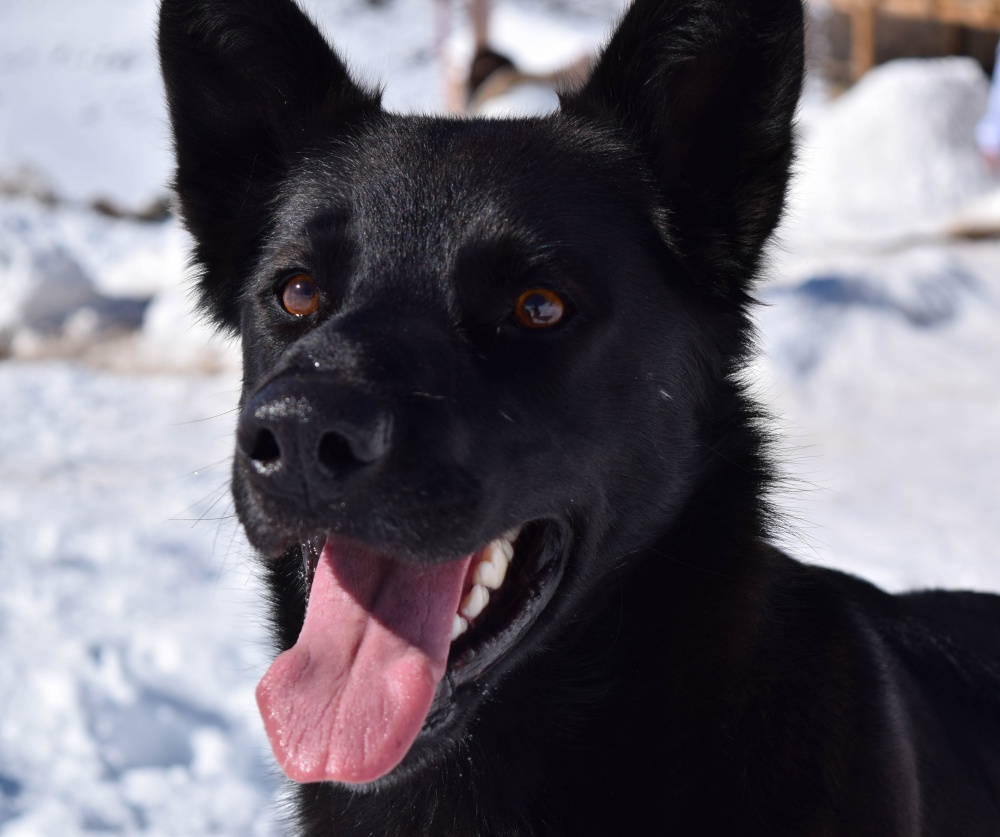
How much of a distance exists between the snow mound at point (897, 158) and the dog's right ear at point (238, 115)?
322 inches

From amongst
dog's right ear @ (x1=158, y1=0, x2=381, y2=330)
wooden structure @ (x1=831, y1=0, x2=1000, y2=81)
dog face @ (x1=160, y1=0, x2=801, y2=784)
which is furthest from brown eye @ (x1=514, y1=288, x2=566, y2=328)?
wooden structure @ (x1=831, y1=0, x2=1000, y2=81)

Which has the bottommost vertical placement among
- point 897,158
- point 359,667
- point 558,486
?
point 359,667

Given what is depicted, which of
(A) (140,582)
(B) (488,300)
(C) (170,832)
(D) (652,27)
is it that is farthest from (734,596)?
(A) (140,582)

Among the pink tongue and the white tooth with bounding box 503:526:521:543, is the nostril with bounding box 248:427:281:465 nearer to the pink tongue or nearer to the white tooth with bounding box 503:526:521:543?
the pink tongue

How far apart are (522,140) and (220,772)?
1991 millimetres

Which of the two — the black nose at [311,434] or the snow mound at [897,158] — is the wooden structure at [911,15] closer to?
the snow mound at [897,158]

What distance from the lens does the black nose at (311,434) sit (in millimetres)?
1444

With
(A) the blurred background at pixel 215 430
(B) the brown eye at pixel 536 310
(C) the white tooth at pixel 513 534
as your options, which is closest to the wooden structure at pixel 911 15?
(A) the blurred background at pixel 215 430

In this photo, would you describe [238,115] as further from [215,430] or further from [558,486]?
[215,430]

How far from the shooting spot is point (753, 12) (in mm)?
1919

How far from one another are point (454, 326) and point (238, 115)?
2.94ft

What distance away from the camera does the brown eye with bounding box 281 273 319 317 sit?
197 cm

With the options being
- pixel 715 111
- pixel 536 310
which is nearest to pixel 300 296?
pixel 536 310

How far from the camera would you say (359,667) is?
169 cm
